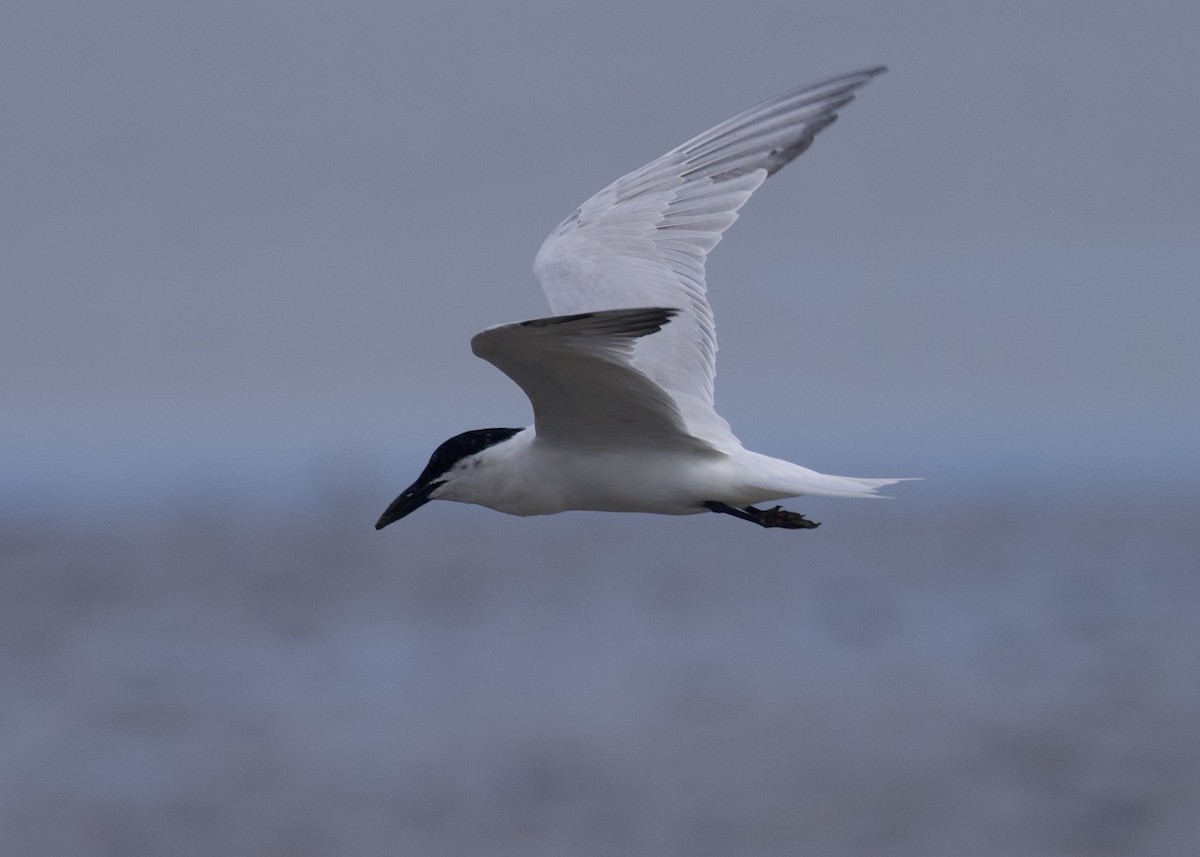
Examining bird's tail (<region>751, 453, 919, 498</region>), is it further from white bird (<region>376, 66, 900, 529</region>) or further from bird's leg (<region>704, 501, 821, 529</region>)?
bird's leg (<region>704, 501, 821, 529</region>)

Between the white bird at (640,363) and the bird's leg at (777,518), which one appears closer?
the white bird at (640,363)

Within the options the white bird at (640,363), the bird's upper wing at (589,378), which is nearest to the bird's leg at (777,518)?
the white bird at (640,363)

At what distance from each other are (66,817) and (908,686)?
13.3 meters

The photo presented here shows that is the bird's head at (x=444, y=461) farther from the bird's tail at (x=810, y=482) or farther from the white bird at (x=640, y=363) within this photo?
the bird's tail at (x=810, y=482)

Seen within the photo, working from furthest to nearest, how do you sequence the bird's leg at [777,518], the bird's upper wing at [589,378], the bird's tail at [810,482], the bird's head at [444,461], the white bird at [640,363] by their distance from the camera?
the bird's head at [444,461]
the bird's leg at [777,518]
the bird's tail at [810,482]
the white bird at [640,363]
the bird's upper wing at [589,378]

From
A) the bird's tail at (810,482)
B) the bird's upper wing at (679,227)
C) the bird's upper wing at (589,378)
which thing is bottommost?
the bird's tail at (810,482)

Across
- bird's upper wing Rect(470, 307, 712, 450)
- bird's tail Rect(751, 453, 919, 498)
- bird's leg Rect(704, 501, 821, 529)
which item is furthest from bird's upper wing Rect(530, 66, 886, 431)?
bird's tail Rect(751, 453, 919, 498)

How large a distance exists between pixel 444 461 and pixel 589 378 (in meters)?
1.60

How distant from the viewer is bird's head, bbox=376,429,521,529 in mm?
11430

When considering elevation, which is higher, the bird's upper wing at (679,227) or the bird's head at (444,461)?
the bird's upper wing at (679,227)

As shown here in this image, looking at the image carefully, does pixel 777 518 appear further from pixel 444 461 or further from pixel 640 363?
pixel 444 461

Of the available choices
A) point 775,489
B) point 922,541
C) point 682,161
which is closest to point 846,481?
point 775,489

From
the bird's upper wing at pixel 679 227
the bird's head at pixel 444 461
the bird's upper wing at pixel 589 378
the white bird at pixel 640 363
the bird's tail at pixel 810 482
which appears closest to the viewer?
the bird's upper wing at pixel 589 378

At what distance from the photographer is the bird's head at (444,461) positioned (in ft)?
37.5
